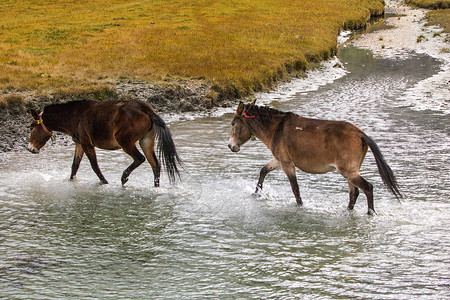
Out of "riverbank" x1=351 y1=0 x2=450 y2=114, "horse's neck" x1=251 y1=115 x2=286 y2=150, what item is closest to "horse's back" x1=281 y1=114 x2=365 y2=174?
"horse's neck" x1=251 y1=115 x2=286 y2=150

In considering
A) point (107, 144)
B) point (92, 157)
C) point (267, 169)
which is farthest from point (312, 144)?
point (92, 157)

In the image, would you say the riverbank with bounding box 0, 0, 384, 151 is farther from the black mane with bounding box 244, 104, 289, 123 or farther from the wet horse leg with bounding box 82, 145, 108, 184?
the black mane with bounding box 244, 104, 289, 123

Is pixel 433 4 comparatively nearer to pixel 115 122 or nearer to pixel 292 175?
pixel 292 175

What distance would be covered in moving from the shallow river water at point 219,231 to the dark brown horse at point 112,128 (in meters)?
0.68

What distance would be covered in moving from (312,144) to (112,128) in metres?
4.37

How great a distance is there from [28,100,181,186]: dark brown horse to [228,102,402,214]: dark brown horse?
5.64 ft

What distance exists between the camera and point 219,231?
8758mm

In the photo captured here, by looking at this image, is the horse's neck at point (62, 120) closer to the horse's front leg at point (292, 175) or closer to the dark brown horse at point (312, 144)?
the dark brown horse at point (312, 144)

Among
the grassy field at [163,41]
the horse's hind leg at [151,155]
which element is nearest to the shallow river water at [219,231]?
the horse's hind leg at [151,155]

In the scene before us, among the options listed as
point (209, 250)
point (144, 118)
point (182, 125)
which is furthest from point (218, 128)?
point (209, 250)

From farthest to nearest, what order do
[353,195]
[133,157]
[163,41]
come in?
[163,41]
[133,157]
[353,195]

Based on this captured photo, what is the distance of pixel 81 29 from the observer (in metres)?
36.5

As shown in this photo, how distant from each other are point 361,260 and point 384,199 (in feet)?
9.95

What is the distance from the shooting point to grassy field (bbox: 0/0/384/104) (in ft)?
70.7
